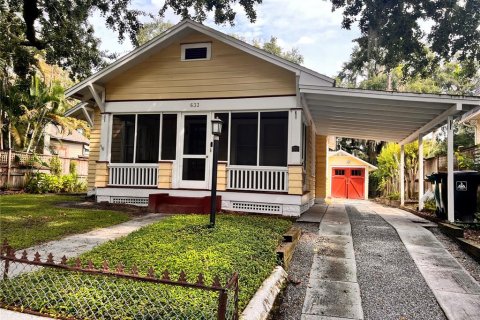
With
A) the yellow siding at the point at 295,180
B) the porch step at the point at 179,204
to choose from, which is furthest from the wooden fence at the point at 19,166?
the yellow siding at the point at 295,180

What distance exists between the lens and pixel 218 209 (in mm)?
8875

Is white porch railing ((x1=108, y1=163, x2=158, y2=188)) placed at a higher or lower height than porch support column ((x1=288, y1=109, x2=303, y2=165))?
lower

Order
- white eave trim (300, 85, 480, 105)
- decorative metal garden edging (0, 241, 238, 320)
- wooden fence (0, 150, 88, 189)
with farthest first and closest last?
wooden fence (0, 150, 88, 189), white eave trim (300, 85, 480, 105), decorative metal garden edging (0, 241, 238, 320)

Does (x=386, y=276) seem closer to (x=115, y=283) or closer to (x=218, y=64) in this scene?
(x=115, y=283)

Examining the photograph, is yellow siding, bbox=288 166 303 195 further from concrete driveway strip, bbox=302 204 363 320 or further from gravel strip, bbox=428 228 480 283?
gravel strip, bbox=428 228 480 283

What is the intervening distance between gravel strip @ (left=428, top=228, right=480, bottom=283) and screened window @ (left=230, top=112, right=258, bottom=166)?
5578 mm

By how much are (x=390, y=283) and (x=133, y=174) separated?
7995 mm

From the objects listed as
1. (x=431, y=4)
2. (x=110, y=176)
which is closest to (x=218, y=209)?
(x=110, y=176)

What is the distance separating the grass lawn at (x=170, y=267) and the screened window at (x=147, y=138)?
206 inches

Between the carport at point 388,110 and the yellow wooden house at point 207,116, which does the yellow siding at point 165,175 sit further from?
the carport at point 388,110

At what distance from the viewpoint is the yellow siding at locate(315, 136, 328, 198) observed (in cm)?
1468

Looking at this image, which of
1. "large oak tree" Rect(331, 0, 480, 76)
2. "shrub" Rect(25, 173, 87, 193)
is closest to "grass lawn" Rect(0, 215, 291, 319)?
"large oak tree" Rect(331, 0, 480, 76)

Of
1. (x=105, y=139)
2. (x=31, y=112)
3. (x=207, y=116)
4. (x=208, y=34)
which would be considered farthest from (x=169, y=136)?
(x=31, y=112)

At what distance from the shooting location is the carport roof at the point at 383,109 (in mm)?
7359
